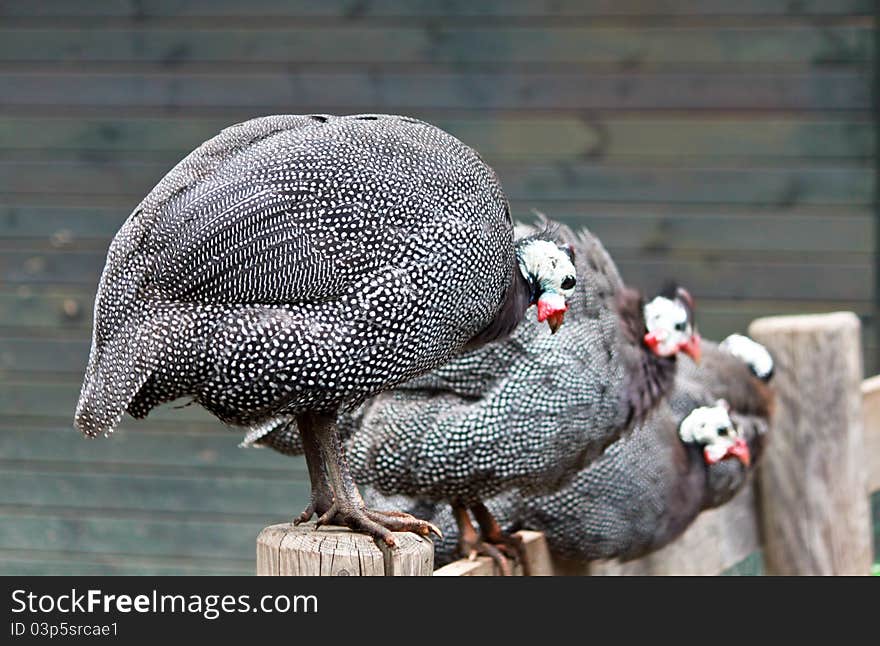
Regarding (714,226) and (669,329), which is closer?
(669,329)

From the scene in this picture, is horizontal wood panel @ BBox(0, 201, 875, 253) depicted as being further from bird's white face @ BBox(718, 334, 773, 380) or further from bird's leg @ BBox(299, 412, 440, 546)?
bird's leg @ BBox(299, 412, 440, 546)

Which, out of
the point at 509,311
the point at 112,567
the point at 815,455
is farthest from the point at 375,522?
the point at 112,567

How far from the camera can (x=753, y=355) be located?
2928 millimetres

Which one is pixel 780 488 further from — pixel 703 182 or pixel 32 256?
pixel 32 256

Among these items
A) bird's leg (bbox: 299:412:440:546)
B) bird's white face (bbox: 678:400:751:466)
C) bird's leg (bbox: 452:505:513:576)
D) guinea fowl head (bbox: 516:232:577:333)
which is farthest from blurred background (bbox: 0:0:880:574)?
bird's leg (bbox: 299:412:440:546)

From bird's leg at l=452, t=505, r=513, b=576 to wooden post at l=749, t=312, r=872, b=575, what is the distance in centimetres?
98

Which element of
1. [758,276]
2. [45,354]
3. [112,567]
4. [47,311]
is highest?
[47,311]

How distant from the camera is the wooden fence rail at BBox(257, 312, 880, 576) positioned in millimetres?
2949

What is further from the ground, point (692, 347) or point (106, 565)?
point (106, 565)

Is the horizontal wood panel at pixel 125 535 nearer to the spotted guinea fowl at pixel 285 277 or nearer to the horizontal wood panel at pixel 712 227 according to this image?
the horizontal wood panel at pixel 712 227

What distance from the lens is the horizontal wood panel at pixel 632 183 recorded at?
389cm

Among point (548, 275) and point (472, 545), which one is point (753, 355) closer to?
point (472, 545)

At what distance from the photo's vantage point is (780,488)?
3076 mm

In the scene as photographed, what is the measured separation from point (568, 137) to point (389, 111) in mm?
509
